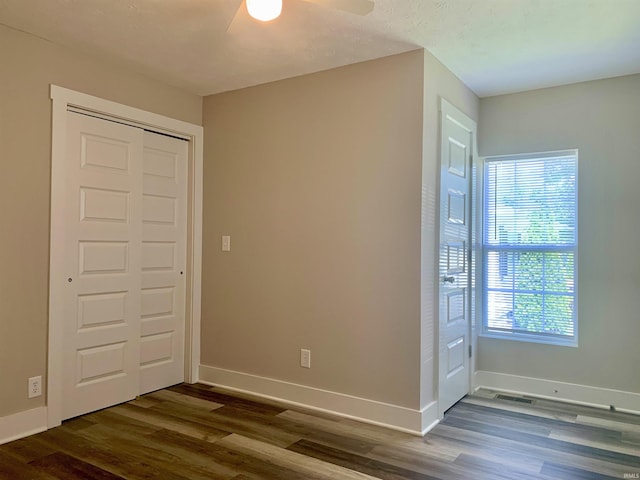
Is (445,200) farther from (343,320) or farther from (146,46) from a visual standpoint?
(146,46)

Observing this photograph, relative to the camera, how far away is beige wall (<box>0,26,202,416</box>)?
272cm

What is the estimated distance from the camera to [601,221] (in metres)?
3.44

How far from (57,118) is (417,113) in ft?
7.37

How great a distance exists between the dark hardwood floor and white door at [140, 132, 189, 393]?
1.38 ft

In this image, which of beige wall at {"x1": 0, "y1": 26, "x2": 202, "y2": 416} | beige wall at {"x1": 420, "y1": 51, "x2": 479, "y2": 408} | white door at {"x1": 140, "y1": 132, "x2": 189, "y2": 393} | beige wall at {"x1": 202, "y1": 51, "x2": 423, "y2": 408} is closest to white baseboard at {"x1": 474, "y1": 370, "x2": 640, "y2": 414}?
beige wall at {"x1": 420, "y1": 51, "x2": 479, "y2": 408}

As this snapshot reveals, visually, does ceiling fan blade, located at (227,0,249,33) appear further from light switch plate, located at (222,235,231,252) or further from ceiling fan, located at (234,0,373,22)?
light switch plate, located at (222,235,231,252)

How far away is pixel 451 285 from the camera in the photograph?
10.9 feet

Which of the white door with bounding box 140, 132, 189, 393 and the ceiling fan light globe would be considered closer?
the ceiling fan light globe

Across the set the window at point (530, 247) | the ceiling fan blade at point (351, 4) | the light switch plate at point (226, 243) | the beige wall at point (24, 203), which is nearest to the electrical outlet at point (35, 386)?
the beige wall at point (24, 203)

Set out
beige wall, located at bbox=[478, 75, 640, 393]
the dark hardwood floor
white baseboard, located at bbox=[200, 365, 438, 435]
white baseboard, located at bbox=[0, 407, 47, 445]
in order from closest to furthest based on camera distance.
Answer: the dark hardwood floor < white baseboard, located at bbox=[0, 407, 47, 445] < white baseboard, located at bbox=[200, 365, 438, 435] < beige wall, located at bbox=[478, 75, 640, 393]

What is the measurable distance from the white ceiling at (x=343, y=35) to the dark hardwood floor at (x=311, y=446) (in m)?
2.36

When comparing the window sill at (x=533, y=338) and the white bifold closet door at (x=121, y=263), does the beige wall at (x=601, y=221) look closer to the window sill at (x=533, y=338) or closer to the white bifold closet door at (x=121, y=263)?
the window sill at (x=533, y=338)

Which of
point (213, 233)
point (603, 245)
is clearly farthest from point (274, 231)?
point (603, 245)

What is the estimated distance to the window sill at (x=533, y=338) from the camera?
3557 mm
